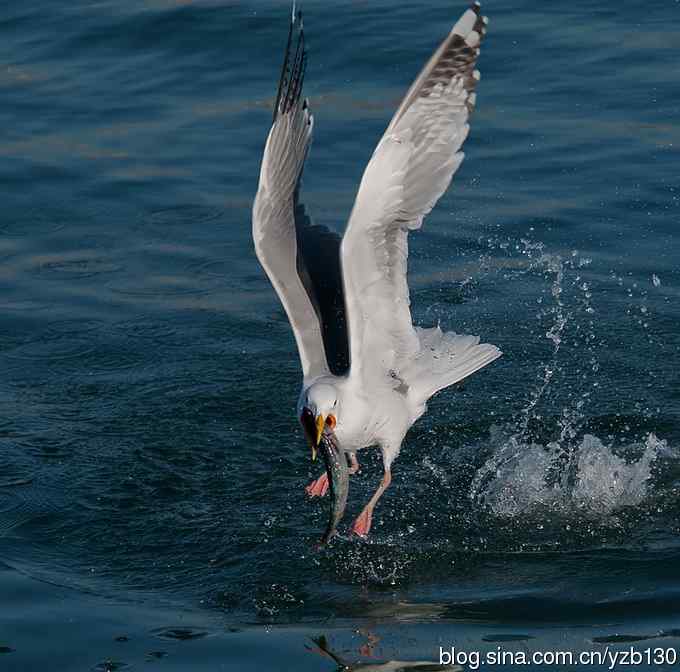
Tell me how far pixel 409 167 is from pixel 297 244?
50.5 inches

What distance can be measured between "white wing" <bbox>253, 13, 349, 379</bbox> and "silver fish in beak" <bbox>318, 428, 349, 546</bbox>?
42 cm

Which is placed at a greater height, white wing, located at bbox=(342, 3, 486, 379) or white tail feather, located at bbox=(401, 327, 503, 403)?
white wing, located at bbox=(342, 3, 486, 379)

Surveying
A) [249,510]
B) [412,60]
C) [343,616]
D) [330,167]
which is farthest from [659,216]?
[343,616]

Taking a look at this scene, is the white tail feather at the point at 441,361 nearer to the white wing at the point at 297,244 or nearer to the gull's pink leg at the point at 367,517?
the white wing at the point at 297,244

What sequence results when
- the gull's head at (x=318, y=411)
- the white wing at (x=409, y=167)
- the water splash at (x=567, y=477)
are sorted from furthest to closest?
the water splash at (x=567, y=477), the gull's head at (x=318, y=411), the white wing at (x=409, y=167)

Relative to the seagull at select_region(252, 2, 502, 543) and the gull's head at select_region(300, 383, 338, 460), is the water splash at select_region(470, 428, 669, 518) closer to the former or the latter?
the seagull at select_region(252, 2, 502, 543)

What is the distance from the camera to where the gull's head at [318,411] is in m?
5.94

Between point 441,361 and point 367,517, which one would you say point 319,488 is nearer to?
point 367,517

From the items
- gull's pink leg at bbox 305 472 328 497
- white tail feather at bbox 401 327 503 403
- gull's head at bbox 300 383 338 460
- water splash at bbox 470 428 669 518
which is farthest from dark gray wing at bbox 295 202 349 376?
water splash at bbox 470 428 669 518

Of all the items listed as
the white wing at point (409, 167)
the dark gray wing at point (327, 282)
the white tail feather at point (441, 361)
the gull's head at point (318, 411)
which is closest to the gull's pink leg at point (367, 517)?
the gull's head at point (318, 411)

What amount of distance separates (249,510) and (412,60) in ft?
23.1

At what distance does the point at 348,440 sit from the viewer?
20.7 feet

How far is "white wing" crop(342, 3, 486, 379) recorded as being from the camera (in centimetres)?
563

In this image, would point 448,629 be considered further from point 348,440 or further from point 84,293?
point 84,293
